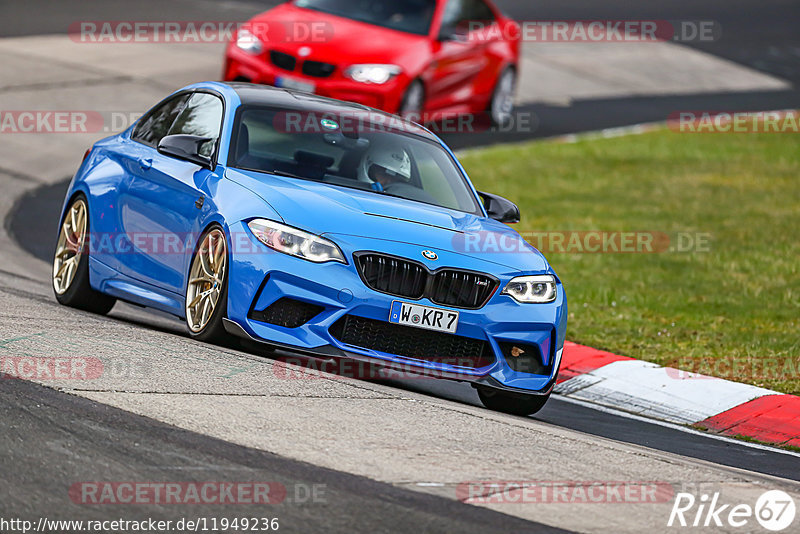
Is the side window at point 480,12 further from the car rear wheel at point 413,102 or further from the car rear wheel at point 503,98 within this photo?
the car rear wheel at point 413,102

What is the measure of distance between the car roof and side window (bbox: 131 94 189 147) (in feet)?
1.38

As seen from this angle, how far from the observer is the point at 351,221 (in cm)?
783

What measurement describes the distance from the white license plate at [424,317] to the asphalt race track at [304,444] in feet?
1.31

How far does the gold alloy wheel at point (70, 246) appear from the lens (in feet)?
31.3

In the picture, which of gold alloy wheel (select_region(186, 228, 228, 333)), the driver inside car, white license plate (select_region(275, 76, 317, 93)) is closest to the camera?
gold alloy wheel (select_region(186, 228, 228, 333))

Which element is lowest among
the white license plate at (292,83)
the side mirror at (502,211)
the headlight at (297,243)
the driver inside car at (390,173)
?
the white license plate at (292,83)

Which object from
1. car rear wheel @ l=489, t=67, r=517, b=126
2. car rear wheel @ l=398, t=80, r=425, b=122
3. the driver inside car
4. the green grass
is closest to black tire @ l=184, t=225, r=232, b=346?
the driver inside car

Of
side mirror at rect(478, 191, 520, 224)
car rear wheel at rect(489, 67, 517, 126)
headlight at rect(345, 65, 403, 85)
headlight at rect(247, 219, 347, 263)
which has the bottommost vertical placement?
car rear wheel at rect(489, 67, 517, 126)

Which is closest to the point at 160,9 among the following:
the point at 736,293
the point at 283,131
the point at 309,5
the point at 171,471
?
the point at 309,5

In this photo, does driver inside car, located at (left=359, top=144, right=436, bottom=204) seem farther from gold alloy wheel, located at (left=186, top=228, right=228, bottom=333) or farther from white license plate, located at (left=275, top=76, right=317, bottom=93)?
white license plate, located at (left=275, top=76, right=317, bottom=93)

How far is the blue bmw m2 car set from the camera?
7.61m

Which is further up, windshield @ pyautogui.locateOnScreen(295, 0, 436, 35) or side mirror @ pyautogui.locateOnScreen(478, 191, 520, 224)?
windshield @ pyautogui.locateOnScreen(295, 0, 436, 35)

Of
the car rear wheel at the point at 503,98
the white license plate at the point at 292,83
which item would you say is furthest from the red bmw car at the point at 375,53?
the car rear wheel at the point at 503,98

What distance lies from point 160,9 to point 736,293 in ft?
51.8
